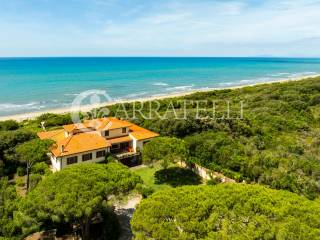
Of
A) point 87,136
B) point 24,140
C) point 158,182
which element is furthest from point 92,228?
point 24,140

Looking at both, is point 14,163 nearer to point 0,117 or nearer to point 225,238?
point 225,238

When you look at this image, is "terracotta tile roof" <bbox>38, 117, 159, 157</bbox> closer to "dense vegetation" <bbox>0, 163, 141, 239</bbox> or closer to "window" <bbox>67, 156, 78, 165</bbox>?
"window" <bbox>67, 156, 78, 165</bbox>

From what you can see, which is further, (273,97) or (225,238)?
(273,97)

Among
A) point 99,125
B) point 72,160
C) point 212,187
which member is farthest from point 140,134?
point 212,187

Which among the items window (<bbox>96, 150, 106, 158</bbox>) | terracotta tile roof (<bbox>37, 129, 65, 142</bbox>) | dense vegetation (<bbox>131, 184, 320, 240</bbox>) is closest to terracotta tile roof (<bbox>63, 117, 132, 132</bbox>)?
terracotta tile roof (<bbox>37, 129, 65, 142</bbox>)

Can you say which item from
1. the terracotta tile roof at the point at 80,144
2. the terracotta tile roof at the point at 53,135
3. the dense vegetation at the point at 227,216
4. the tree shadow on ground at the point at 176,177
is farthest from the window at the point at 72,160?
the dense vegetation at the point at 227,216

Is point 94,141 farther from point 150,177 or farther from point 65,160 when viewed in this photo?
point 150,177
